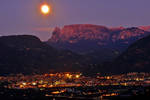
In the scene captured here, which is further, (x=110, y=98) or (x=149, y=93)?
(x=110, y=98)

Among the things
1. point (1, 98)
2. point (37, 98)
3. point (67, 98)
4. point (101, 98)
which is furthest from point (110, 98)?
point (1, 98)

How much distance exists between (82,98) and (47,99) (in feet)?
50.8

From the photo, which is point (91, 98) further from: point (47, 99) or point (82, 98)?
point (47, 99)

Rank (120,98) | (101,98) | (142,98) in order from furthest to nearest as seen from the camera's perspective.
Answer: (101,98)
(120,98)
(142,98)

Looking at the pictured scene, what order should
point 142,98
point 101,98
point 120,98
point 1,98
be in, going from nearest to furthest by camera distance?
1. point 142,98
2. point 120,98
3. point 101,98
4. point 1,98

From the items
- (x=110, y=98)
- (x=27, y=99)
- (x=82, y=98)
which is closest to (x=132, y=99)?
(x=110, y=98)

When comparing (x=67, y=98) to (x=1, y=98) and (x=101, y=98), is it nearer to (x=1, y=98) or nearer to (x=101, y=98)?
(x=101, y=98)

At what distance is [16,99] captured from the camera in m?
194

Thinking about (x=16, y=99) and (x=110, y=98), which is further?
(x=16, y=99)

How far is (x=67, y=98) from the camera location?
19288cm

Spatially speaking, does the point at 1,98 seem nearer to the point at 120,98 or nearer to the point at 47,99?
the point at 47,99

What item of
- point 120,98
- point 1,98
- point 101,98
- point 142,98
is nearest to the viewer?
point 142,98

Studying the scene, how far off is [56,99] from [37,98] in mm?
12460

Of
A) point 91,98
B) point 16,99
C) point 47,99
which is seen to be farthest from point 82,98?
point 16,99
